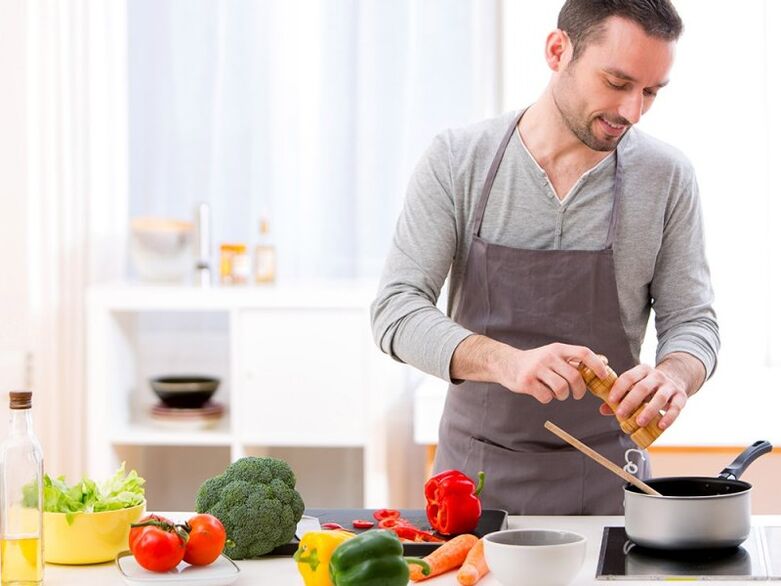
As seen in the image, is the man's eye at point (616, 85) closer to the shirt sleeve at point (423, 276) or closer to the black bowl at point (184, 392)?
the shirt sleeve at point (423, 276)

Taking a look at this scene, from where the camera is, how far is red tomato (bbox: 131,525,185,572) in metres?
1.65

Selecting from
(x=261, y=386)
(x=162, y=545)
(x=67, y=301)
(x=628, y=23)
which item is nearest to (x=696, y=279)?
(x=628, y=23)

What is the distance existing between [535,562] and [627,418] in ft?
1.52

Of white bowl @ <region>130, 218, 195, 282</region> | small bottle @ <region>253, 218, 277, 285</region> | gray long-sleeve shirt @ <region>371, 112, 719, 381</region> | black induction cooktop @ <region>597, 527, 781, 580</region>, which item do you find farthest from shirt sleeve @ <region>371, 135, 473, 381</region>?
white bowl @ <region>130, 218, 195, 282</region>

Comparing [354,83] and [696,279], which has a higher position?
[354,83]

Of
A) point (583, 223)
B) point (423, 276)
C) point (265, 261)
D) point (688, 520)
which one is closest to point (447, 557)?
point (688, 520)

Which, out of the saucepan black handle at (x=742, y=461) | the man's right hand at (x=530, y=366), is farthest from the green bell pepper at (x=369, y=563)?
the saucepan black handle at (x=742, y=461)

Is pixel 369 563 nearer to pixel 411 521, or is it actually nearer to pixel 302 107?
pixel 411 521

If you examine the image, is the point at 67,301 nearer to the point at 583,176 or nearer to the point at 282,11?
the point at 282,11

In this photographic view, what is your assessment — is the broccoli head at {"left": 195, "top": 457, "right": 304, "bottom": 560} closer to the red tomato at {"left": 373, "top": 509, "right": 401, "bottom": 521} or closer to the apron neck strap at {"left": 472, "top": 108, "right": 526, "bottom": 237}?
the red tomato at {"left": 373, "top": 509, "right": 401, "bottom": 521}

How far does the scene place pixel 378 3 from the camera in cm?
375

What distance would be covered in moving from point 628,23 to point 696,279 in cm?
55

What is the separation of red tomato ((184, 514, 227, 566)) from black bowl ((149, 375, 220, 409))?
1.88 m

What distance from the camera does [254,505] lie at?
1777mm
